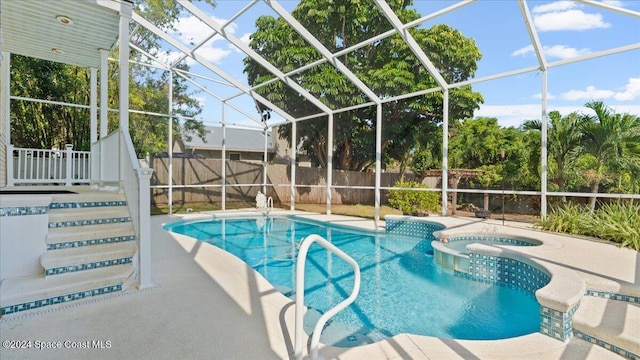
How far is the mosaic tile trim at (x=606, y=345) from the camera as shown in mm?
2428

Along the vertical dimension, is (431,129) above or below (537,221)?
above

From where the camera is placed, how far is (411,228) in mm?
8359

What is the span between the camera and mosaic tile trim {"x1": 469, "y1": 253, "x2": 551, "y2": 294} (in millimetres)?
4320

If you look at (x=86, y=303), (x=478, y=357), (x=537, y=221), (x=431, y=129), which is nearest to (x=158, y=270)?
(x=86, y=303)

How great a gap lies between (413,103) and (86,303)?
10855 millimetres

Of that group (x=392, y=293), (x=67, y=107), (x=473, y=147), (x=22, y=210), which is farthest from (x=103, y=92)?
(x=473, y=147)

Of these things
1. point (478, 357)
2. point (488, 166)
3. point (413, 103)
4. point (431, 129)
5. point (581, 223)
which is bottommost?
point (478, 357)

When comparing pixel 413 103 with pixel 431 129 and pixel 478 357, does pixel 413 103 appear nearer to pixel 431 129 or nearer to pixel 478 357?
pixel 431 129

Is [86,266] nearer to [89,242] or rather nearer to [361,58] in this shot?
[89,242]

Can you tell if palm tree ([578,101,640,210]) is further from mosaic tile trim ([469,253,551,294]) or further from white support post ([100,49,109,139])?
white support post ([100,49,109,139])

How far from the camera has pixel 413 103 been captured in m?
11.5

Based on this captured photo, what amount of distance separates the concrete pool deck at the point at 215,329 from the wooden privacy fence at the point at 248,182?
27.0ft

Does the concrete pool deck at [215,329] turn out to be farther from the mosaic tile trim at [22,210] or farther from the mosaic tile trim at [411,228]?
the mosaic tile trim at [411,228]

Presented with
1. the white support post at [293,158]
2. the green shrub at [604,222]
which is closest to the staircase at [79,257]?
the green shrub at [604,222]
